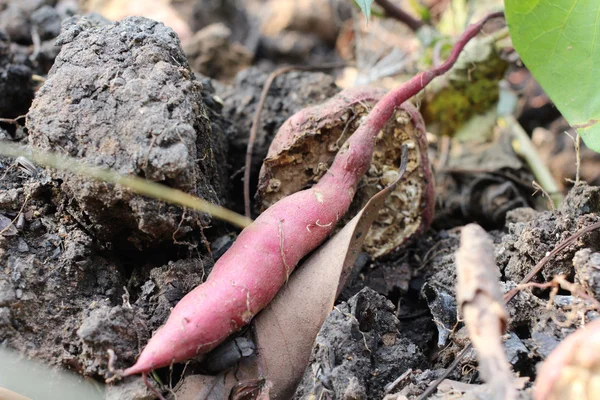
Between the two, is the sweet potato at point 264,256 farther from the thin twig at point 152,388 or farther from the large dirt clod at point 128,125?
the large dirt clod at point 128,125

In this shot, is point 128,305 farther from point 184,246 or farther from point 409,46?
point 409,46

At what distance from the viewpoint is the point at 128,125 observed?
121 centimetres

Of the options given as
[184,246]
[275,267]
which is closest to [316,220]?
[275,267]

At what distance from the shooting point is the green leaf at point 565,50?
5.03ft

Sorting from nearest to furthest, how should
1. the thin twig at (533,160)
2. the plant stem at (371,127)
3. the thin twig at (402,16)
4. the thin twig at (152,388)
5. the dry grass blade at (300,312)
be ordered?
the thin twig at (152,388) → the dry grass blade at (300,312) → the plant stem at (371,127) → the thin twig at (533,160) → the thin twig at (402,16)

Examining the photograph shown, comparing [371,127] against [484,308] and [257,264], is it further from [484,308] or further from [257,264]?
[484,308]

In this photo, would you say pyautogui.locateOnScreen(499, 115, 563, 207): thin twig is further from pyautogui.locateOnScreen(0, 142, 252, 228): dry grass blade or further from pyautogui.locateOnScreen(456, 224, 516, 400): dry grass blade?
pyautogui.locateOnScreen(0, 142, 252, 228): dry grass blade

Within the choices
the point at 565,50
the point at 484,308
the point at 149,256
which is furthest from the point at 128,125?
the point at 565,50

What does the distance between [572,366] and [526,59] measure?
1.07 metres

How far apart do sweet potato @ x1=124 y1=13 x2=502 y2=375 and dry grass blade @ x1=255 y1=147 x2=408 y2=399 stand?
5cm

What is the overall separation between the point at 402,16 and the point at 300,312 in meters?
1.80

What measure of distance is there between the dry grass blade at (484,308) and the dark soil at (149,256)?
0.55 ft

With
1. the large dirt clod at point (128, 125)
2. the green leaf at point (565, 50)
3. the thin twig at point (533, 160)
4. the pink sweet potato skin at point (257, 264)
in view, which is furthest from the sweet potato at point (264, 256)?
the thin twig at point (533, 160)

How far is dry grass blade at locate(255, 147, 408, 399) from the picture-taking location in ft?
4.03
